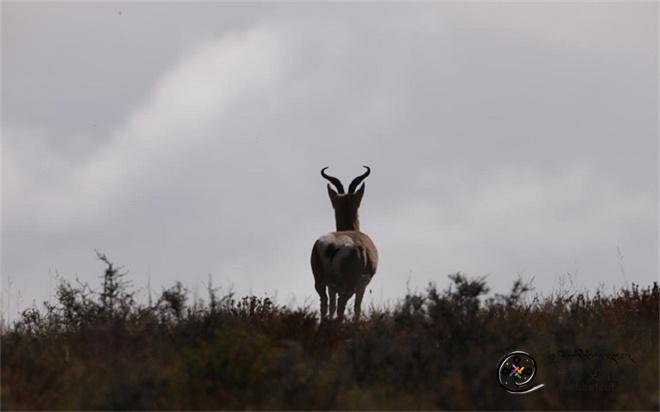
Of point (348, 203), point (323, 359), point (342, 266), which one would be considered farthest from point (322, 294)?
point (323, 359)

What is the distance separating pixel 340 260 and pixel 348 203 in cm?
218

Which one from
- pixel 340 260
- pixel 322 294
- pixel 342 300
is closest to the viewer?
pixel 340 260

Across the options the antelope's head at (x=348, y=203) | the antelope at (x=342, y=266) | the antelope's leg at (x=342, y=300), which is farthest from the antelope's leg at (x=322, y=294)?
the antelope's head at (x=348, y=203)

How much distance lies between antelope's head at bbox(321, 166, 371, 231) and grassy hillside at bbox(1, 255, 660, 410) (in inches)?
187

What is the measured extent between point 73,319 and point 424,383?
227 inches

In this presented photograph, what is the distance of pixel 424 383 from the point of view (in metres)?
9.16

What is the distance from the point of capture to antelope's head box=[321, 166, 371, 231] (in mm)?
16938

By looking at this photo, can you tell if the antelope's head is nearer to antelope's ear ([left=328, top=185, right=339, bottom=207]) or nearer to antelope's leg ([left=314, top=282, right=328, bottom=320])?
antelope's ear ([left=328, top=185, right=339, bottom=207])

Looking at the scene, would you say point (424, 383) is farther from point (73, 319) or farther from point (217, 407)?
point (73, 319)

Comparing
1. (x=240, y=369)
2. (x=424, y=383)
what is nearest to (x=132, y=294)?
(x=240, y=369)

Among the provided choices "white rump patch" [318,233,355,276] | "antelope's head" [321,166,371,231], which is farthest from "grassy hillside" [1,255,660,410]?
"antelope's head" [321,166,371,231]

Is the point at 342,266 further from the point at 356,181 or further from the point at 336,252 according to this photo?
the point at 356,181

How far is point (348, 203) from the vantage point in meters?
16.9

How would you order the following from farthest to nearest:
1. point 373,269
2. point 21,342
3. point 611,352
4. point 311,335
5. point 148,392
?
point 373,269 < point 21,342 < point 311,335 < point 611,352 < point 148,392
